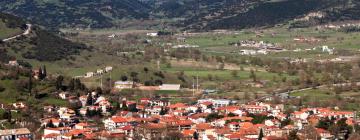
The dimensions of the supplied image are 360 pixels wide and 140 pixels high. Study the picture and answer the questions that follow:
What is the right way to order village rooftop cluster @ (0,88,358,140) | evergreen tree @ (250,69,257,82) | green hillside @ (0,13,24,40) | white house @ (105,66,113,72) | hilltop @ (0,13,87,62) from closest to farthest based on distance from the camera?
village rooftop cluster @ (0,88,358,140)
evergreen tree @ (250,69,257,82)
white house @ (105,66,113,72)
hilltop @ (0,13,87,62)
green hillside @ (0,13,24,40)

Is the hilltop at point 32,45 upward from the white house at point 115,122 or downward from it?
upward

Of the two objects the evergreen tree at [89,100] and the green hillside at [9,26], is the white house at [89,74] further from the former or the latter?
the evergreen tree at [89,100]

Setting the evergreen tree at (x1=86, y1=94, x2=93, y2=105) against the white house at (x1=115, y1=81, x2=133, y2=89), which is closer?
the evergreen tree at (x1=86, y1=94, x2=93, y2=105)

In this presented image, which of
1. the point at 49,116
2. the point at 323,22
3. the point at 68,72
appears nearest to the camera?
the point at 49,116

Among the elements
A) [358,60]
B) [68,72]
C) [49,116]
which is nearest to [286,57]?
[358,60]

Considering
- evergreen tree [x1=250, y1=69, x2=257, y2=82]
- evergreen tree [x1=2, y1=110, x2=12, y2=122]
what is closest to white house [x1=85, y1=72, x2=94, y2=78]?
evergreen tree [x1=250, y1=69, x2=257, y2=82]

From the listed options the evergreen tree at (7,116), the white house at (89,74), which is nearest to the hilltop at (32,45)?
the white house at (89,74)

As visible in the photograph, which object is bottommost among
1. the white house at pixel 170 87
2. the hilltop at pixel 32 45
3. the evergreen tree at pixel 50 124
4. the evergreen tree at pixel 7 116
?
the white house at pixel 170 87

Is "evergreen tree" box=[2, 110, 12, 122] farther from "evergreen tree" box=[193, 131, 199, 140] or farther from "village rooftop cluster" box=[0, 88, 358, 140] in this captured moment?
"evergreen tree" box=[193, 131, 199, 140]

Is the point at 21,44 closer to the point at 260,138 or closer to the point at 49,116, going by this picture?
the point at 49,116

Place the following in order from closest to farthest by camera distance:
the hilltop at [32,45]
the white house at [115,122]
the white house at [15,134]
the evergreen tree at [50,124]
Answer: the white house at [15,134] < the evergreen tree at [50,124] < the white house at [115,122] < the hilltop at [32,45]

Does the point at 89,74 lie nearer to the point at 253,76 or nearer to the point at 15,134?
the point at 253,76
